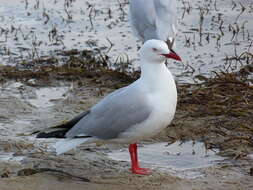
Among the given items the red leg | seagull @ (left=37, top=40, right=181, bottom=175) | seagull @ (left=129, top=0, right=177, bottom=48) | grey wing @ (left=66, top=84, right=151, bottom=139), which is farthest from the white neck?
seagull @ (left=129, top=0, right=177, bottom=48)

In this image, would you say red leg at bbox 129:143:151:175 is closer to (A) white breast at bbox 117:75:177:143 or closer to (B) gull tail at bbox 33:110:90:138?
(A) white breast at bbox 117:75:177:143

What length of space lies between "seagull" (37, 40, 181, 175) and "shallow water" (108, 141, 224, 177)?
0.28m

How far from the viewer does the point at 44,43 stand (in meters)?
10.6

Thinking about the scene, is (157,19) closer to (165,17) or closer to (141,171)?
(165,17)

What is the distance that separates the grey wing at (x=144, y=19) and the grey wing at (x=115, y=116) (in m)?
3.35

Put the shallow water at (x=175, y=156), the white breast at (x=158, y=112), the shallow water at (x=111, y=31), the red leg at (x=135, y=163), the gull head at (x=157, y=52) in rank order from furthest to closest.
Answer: the shallow water at (x=111, y=31), the shallow water at (x=175, y=156), the red leg at (x=135, y=163), the gull head at (x=157, y=52), the white breast at (x=158, y=112)

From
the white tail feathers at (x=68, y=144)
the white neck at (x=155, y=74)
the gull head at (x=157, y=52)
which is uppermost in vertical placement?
the gull head at (x=157, y=52)

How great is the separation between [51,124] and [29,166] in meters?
1.26

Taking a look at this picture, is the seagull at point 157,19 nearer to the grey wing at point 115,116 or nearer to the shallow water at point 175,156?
the shallow water at point 175,156

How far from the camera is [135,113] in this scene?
19.7 feet

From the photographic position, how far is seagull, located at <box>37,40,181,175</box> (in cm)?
597

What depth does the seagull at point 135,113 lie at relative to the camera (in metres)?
5.97

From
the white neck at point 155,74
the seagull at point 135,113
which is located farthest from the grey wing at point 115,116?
the white neck at point 155,74

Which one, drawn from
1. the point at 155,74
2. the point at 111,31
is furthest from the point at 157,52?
the point at 111,31
